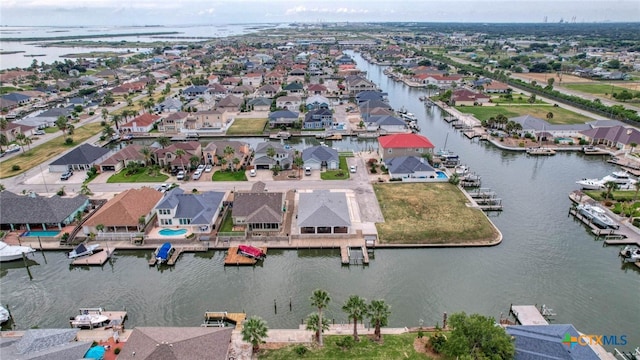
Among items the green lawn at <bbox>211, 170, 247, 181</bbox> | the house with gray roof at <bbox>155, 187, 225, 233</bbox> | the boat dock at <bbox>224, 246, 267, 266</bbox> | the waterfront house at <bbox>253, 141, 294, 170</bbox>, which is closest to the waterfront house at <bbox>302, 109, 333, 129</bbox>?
the waterfront house at <bbox>253, 141, 294, 170</bbox>

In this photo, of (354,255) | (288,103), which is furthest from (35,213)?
(288,103)

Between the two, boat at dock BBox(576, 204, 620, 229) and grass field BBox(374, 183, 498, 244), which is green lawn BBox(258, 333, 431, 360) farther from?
boat at dock BBox(576, 204, 620, 229)

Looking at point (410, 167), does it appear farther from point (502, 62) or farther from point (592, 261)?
point (502, 62)

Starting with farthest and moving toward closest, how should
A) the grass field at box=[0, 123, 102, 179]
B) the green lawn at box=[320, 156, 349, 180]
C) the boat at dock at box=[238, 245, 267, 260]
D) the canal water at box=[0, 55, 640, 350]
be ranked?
the grass field at box=[0, 123, 102, 179] < the green lawn at box=[320, 156, 349, 180] < the boat at dock at box=[238, 245, 267, 260] < the canal water at box=[0, 55, 640, 350]

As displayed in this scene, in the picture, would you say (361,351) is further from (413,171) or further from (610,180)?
(610,180)

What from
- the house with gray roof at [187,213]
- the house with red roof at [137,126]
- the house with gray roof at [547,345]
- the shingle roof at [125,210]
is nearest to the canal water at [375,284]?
the shingle roof at [125,210]

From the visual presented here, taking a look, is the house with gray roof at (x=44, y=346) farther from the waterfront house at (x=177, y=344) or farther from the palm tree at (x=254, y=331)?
the palm tree at (x=254, y=331)
